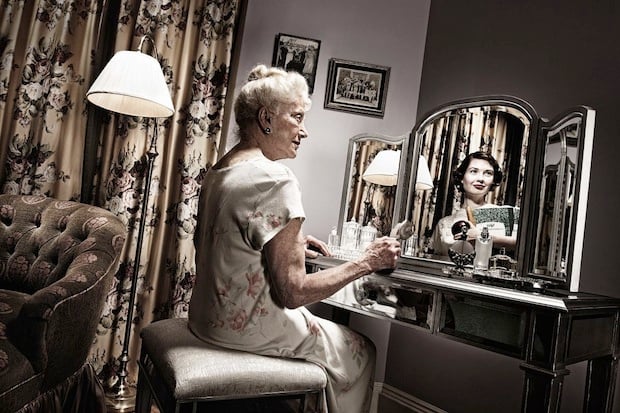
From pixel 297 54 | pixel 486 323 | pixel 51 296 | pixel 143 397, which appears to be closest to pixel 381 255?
pixel 486 323

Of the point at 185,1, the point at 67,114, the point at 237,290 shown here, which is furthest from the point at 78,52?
the point at 237,290

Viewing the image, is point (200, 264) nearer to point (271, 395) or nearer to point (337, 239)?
point (271, 395)

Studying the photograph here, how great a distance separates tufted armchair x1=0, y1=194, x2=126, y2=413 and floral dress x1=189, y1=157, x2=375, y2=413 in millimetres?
416

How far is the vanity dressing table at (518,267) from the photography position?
58.0 inches

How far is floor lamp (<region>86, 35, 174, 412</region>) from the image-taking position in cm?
228

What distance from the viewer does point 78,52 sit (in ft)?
8.69

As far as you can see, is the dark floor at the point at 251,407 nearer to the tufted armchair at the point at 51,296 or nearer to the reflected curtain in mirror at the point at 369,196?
the tufted armchair at the point at 51,296

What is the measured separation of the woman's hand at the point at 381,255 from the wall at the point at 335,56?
3.78ft

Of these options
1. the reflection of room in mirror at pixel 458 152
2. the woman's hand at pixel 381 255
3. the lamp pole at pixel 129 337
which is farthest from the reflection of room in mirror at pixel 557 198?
the lamp pole at pixel 129 337

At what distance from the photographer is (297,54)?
296cm

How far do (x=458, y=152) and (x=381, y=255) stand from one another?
772mm

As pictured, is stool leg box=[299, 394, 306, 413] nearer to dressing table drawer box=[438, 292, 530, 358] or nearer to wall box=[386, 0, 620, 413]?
dressing table drawer box=[438, 292, 530, 358]

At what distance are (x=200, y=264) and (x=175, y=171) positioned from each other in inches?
50.7

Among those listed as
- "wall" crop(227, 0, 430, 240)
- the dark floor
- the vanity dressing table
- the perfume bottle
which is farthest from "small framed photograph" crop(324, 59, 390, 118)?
the dark floor
